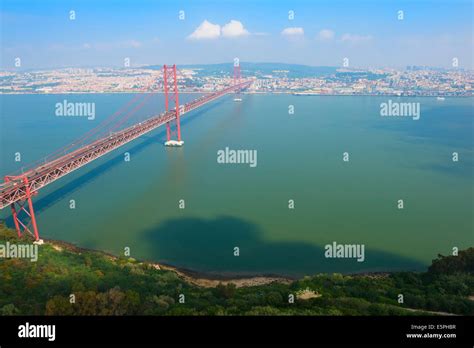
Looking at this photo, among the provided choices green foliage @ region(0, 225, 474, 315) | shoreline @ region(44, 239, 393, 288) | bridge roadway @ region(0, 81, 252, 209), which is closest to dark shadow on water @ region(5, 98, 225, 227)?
bridge roadway @ region(0, 81, 252, 209)

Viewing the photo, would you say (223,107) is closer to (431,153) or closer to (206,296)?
(431,153)

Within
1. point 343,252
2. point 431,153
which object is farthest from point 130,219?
point 431,153

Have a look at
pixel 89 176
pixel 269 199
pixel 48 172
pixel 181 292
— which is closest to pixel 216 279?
pixel 181 292

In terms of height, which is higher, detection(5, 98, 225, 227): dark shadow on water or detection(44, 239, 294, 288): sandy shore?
detection(5, 98, 225, 227): dark shadow on water

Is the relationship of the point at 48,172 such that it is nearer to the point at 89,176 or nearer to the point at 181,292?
the point at 89,176

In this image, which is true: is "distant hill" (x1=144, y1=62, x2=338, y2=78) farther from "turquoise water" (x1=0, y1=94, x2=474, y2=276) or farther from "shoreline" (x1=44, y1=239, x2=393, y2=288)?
"shoreline" (x1=44, y1=239, x2=393, y2=288)
